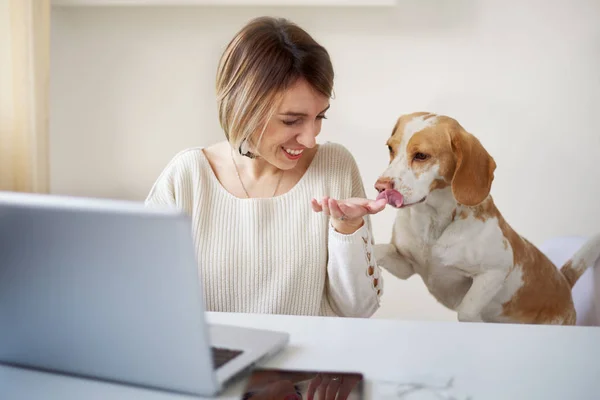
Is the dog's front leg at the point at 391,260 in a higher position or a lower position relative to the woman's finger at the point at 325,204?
lower

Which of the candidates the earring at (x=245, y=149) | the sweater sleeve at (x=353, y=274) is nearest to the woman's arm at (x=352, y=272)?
the sweater sleeve at (x=353, y=274)

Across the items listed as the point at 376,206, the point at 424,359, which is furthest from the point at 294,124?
the point at 424,359

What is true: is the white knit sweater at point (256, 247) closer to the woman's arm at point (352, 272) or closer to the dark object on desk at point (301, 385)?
the woman's arm at point (352, 272)

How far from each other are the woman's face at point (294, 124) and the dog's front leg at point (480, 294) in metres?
0.43

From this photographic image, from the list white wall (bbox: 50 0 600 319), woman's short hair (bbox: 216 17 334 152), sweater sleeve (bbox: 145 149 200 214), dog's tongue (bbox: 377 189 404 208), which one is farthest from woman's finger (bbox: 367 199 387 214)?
white wall (bbox: 50 0 600 319)

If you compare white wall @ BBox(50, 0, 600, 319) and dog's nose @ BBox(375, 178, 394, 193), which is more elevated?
white wall @ BBox(50, 0, 600, 319)

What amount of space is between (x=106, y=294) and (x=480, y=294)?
89 centimetres

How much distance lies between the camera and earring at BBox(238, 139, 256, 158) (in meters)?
1.31

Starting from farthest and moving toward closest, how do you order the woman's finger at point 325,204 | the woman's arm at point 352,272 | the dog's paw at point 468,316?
the dog's paw at point 468,316 → the woman's arm at point 352,272 → the woman's finger at point 325,204

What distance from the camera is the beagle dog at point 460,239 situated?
49.9 inches

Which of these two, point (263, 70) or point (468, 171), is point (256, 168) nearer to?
point (263, 70)

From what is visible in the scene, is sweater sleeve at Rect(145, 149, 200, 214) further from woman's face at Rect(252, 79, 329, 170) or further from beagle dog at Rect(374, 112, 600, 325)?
beagle dog at Rect(374, 112, 600, 325)

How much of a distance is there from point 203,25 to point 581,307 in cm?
132

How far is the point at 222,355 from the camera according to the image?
A: 2.40 feet
